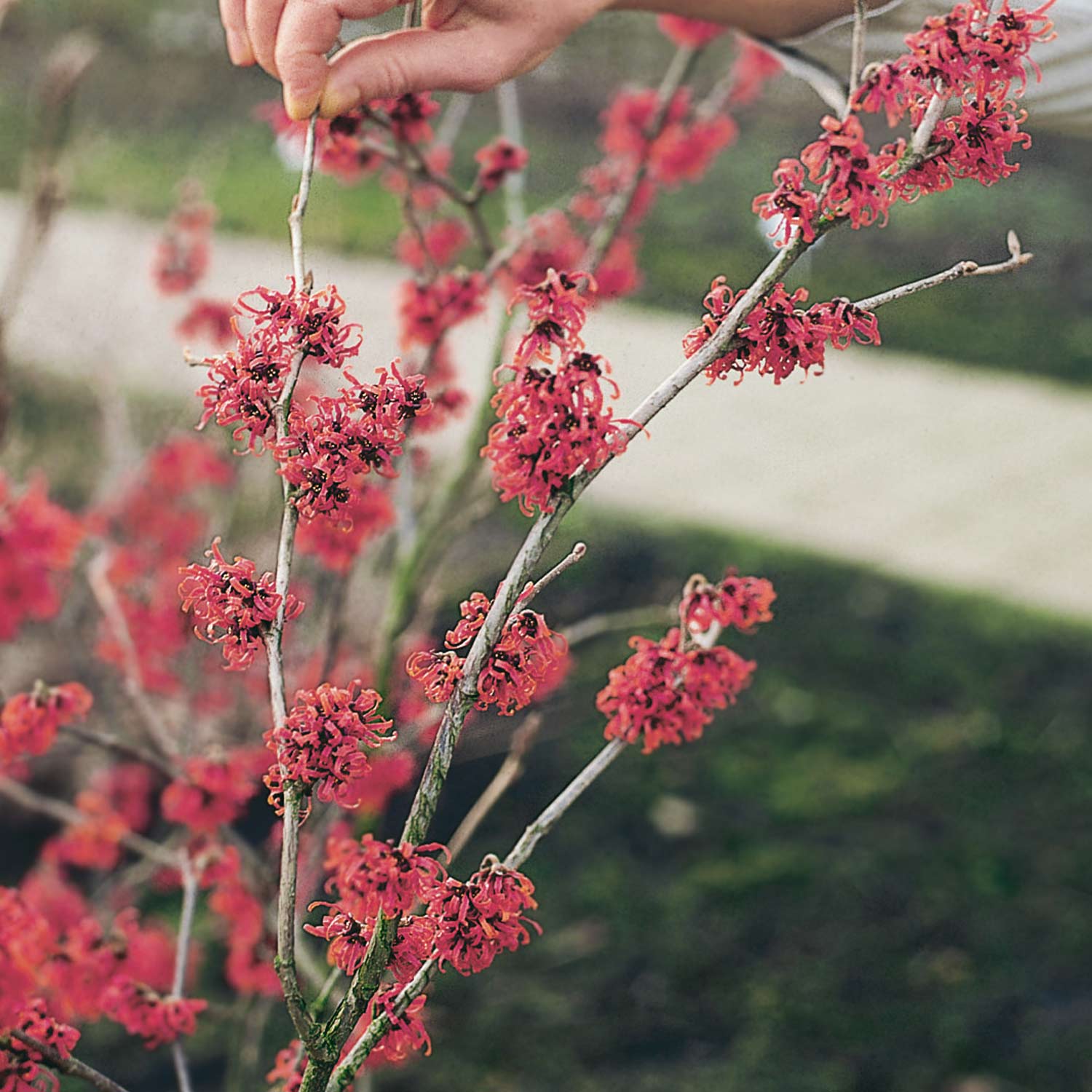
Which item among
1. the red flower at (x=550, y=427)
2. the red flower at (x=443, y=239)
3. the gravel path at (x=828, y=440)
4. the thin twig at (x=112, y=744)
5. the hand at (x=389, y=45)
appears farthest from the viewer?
the gravel path at (x=828, y=440)

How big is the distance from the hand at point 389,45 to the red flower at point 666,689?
42 cm

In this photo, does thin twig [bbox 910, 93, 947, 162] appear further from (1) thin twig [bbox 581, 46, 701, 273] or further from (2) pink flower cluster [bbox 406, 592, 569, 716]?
(1) thin twig [bbox 581, 46, 701, 273]

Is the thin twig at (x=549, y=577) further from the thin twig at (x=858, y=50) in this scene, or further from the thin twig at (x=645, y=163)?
the thin twig at (x=645, y=163)

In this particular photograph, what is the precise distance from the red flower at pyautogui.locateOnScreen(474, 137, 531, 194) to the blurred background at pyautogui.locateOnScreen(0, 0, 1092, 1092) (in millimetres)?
288

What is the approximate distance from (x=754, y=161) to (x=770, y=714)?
4.26 metres

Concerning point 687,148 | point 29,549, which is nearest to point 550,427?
point 29,549

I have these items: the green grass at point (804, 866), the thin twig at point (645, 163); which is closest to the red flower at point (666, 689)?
the thin twig at point (645, 163)

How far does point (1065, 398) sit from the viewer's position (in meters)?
4.65

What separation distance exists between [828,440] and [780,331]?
11.8 feet

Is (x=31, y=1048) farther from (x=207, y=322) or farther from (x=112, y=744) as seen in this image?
(x=207, y=322)

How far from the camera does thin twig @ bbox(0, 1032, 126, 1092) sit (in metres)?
0.89

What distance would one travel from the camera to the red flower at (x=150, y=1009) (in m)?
1.14

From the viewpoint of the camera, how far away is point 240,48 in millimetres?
966

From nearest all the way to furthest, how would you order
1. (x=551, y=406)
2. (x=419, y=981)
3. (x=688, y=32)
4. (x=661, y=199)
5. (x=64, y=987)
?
(x=551, y=406) < (x=419, y=981) < (x=64, y=987) < (x=688, y=32) < (x=661, y=199)
